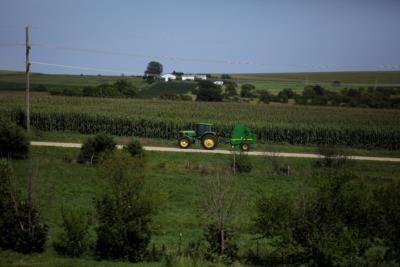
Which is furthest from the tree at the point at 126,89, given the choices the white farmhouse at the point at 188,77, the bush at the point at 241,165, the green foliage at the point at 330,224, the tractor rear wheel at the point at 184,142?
the green foliage at the point at 330,224

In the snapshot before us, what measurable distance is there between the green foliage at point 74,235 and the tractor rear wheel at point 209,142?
20.5 metres

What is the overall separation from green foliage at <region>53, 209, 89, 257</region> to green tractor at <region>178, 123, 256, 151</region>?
2055 cm

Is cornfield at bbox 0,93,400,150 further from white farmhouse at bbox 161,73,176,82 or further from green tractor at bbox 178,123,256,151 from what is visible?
white farmhouse at bbox 161,73,176,82

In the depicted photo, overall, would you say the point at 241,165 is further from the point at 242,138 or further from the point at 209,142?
the point at 242,138

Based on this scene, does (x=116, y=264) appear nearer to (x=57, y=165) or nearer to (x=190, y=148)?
(x=57, y=165)

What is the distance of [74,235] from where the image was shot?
58.8ft

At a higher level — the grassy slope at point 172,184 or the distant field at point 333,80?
the distant field at point 333,80

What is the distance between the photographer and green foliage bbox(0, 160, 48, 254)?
18.2 m

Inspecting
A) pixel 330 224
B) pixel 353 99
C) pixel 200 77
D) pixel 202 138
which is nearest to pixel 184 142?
pixel 202 138

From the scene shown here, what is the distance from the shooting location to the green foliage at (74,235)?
58.4ft

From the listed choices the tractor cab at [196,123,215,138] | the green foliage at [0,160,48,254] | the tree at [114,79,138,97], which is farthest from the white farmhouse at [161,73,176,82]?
the green foliage at [0,160,48,254]

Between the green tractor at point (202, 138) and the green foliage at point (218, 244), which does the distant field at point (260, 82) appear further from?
the green foliage at point (218, 244)

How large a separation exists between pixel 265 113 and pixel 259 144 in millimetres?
13364

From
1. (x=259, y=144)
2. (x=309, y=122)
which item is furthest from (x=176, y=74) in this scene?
(x=259, y=144)
